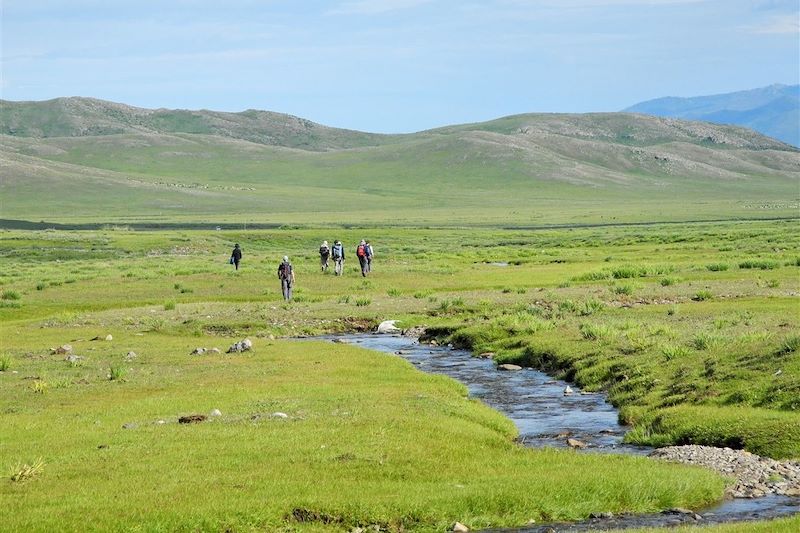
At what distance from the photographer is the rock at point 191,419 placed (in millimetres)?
24125

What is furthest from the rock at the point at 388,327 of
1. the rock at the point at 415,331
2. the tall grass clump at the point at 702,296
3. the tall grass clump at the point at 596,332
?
the tall grass clump at the point at 702,296

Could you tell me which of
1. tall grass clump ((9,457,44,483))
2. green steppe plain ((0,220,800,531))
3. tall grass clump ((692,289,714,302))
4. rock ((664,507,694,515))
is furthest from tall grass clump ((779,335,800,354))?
tall grass clump ((692,289,714,302))

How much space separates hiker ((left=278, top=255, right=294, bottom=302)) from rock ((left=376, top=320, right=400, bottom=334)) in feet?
20.5

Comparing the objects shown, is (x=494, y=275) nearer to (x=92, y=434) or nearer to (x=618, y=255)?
(x=618, y=255)

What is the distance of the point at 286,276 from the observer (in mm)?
52469

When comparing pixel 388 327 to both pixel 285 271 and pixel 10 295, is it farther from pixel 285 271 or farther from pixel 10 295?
pixel 10 295

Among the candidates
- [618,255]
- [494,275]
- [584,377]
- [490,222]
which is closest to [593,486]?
[584,377]

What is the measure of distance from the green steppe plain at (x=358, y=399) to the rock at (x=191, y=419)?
254 mm

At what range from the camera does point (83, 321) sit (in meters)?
47.9

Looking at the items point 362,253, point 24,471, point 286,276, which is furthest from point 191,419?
point 362,253

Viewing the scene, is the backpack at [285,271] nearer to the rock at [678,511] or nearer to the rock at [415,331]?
the rock at [415,331]

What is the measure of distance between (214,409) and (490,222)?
15409 centimetres

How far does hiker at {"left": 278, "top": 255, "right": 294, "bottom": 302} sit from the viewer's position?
51719 millimetres

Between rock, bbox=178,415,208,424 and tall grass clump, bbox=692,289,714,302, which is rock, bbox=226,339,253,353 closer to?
rock, bbox=178,415,208,424
